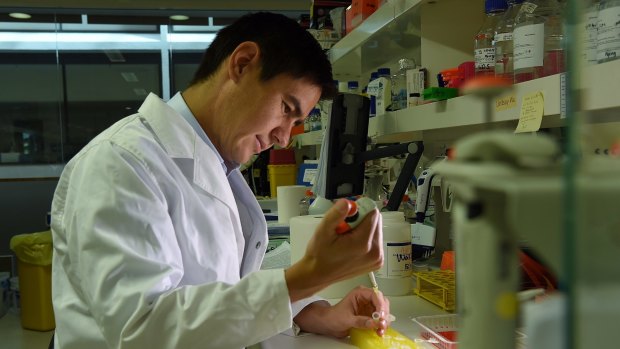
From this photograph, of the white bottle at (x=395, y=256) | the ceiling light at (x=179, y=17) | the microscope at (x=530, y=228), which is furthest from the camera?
the ceiling light at (x=179, y=17)

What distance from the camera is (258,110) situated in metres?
1.26

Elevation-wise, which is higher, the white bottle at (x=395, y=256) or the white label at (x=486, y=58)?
the white label at (x=486, y=58)

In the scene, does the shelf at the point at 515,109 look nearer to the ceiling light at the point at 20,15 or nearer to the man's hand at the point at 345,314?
the man's hand at the point at 345,314

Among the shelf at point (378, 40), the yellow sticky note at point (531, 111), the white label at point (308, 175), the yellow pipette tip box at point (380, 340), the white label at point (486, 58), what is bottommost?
the yellow pipette tip box at point (380, 340)

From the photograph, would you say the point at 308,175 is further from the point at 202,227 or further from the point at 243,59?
the point at 202,227

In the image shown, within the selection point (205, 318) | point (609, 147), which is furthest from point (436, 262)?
point (609, 147)

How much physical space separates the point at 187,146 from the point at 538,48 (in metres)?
0.75

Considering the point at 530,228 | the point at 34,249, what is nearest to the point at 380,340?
the point at 530,228

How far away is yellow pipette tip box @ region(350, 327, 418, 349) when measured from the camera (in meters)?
1.07

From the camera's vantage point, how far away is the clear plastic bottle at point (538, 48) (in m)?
1.04

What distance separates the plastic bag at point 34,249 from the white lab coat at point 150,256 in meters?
2.92

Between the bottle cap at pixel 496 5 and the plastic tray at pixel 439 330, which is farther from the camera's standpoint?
the bottle cap at pixel 496 5

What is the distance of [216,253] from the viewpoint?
1105 mm

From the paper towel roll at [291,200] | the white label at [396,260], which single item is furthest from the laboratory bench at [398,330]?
the paper towel roll at [291,200]
